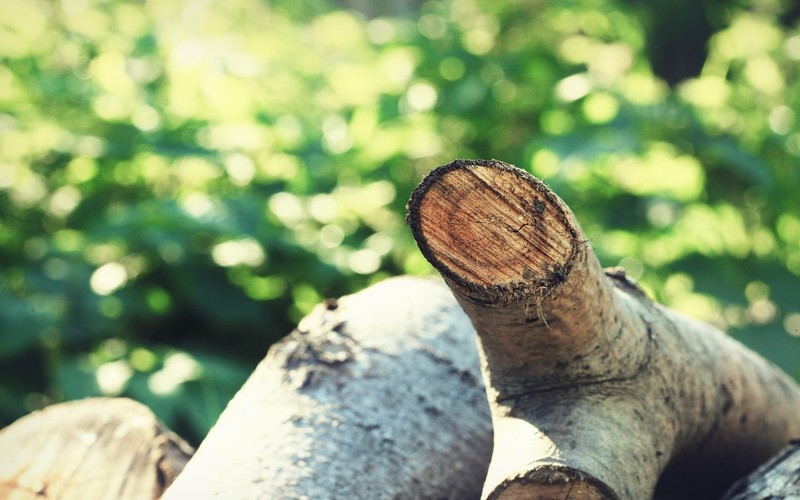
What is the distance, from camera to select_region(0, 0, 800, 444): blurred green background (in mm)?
2711

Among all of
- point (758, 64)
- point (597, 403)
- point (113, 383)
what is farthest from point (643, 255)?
point (597, 403)

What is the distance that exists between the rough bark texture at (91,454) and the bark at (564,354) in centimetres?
67

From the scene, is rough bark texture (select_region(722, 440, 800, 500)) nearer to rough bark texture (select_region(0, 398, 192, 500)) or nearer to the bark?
the bark

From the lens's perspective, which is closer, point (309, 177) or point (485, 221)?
A: point (485, 221)

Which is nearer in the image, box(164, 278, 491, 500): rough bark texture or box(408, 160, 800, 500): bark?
box(408, 160, 800, 500): bark

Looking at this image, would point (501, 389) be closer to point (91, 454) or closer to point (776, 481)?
point (776, 481)

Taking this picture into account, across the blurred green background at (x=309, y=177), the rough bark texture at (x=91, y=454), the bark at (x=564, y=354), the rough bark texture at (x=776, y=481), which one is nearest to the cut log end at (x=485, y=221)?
the bark at (x=564, y=354)

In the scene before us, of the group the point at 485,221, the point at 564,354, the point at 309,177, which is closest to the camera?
the point at 485,221

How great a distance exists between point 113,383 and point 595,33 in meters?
2.47

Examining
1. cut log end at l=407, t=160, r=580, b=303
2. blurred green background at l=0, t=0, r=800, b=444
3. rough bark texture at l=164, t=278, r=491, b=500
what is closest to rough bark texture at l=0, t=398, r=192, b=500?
rough bark texture at l=164, t=278, r=491, b=500

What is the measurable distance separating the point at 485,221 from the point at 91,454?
0.98m

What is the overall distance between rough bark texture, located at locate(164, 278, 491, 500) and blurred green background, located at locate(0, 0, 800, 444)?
0.95 metres

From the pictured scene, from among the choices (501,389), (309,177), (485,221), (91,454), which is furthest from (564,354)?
(309,177)

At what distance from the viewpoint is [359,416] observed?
1.27m
